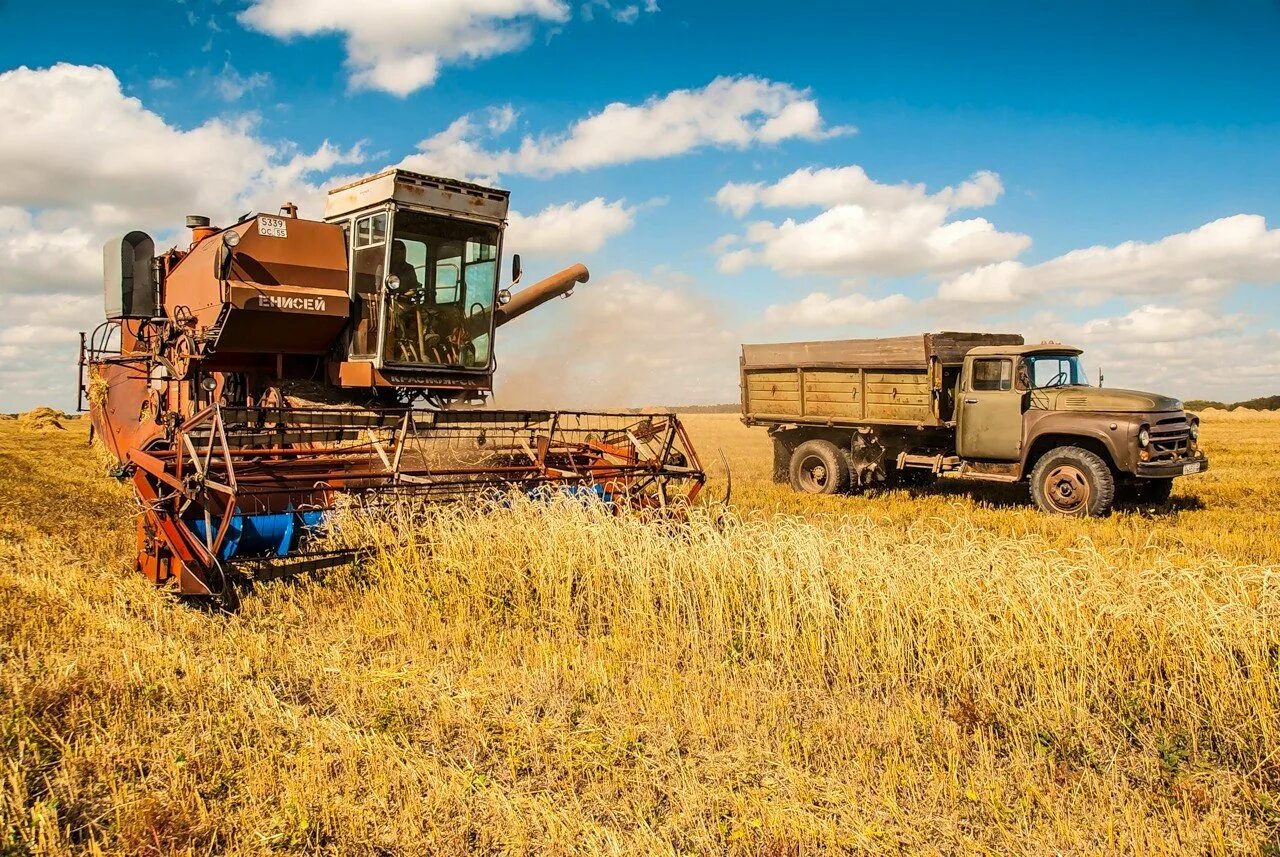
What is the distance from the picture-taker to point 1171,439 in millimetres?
9836

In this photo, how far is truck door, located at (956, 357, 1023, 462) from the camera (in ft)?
34.6

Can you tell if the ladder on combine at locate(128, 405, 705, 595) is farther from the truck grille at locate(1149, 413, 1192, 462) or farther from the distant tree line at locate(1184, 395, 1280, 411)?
the distant tree line at locate(1184, 395, 1280, 411)

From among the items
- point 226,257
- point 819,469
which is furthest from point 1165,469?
point 226,257

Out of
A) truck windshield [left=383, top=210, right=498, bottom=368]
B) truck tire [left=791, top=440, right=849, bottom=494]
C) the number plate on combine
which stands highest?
the number plate on combine

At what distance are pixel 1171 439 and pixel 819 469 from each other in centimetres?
439

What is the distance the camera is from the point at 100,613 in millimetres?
5121

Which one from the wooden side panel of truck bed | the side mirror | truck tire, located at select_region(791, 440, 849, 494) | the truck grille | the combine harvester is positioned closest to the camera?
the combine harvester

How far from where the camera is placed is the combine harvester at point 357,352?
7.16 m

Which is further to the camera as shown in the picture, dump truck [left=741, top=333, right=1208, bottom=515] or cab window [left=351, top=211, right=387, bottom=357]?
dump truck [left=741, top=333, right=1208, bottom=515]

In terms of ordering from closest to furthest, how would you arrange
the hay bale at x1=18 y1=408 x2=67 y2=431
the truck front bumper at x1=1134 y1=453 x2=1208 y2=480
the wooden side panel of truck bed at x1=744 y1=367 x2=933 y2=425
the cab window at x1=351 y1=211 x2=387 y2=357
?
the cab window at x1=351 y1=211 x2=387 y2=357
the truck front bumper at x1=1134 y1=453 x2=1208 y2=480
the wooden side panel of truck bed at x1=744 y1=367 x2=933 y2=425
the hay bale at x1=18 y1=408 x2=67 y2=431

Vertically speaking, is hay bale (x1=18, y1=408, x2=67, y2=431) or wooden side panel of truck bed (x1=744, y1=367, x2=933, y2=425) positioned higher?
wooden side panel of truck bed (x1=744, y1=367, x2=933, y2=425)

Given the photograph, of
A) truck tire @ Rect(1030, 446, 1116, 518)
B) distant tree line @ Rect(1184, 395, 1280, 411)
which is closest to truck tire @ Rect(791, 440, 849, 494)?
truck tire @ Rect(1030, 446, 1116, 518)

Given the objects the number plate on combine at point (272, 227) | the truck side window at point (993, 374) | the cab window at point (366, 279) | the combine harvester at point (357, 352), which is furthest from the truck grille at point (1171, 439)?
the number plate on combine at point (272, 227)

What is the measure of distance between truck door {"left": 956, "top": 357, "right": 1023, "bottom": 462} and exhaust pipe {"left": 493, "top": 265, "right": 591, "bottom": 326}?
4.86 metres
